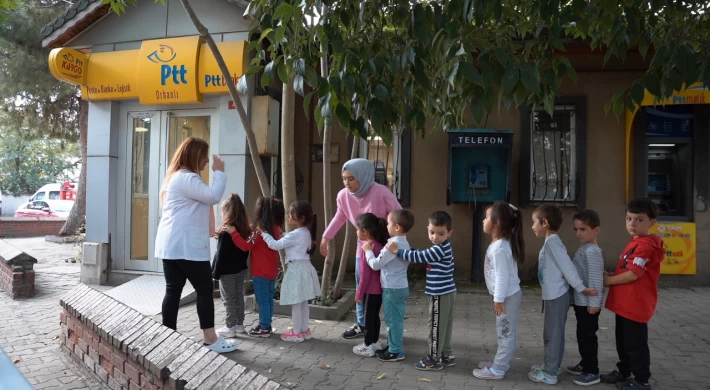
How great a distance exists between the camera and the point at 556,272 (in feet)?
11.9

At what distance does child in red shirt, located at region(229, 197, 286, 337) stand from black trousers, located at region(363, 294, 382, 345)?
104 centimetres

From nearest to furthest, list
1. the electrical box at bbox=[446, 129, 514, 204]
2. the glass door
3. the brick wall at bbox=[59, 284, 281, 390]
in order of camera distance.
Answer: the brick wall at bbox=[59, 284, 281, 390] < the electrical box at bbox=[446, 129, 514, 204] < the glass door

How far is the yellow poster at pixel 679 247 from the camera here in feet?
24.2

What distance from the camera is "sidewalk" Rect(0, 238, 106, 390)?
12.8ft

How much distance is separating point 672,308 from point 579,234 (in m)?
3.52

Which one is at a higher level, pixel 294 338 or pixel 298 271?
pixel 298 271

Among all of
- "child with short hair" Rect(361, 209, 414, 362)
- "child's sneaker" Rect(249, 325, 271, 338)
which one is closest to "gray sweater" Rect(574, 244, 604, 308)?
"child with short hair" Rect(361, 209, 414, 362)

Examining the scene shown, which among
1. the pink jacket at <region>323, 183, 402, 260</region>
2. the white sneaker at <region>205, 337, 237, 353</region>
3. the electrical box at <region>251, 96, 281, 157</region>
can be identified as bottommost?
the white sneaker at <region>205, 337, 237, 353</region>

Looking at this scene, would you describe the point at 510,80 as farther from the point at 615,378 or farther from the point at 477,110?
the point at 615,378

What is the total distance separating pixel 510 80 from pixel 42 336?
17.0 feet

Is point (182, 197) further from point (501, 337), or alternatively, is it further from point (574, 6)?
point (574, 6)

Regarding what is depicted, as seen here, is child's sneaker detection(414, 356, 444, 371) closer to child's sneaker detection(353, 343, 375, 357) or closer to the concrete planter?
child's sneaker detection(353, 343, 375, 357)

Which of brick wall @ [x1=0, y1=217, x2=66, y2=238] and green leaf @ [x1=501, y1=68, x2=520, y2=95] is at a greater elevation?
green leaf @ [x1=501, y1=68, x2=520, y2=95]

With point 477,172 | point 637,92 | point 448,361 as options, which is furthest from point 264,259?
point 477,172
